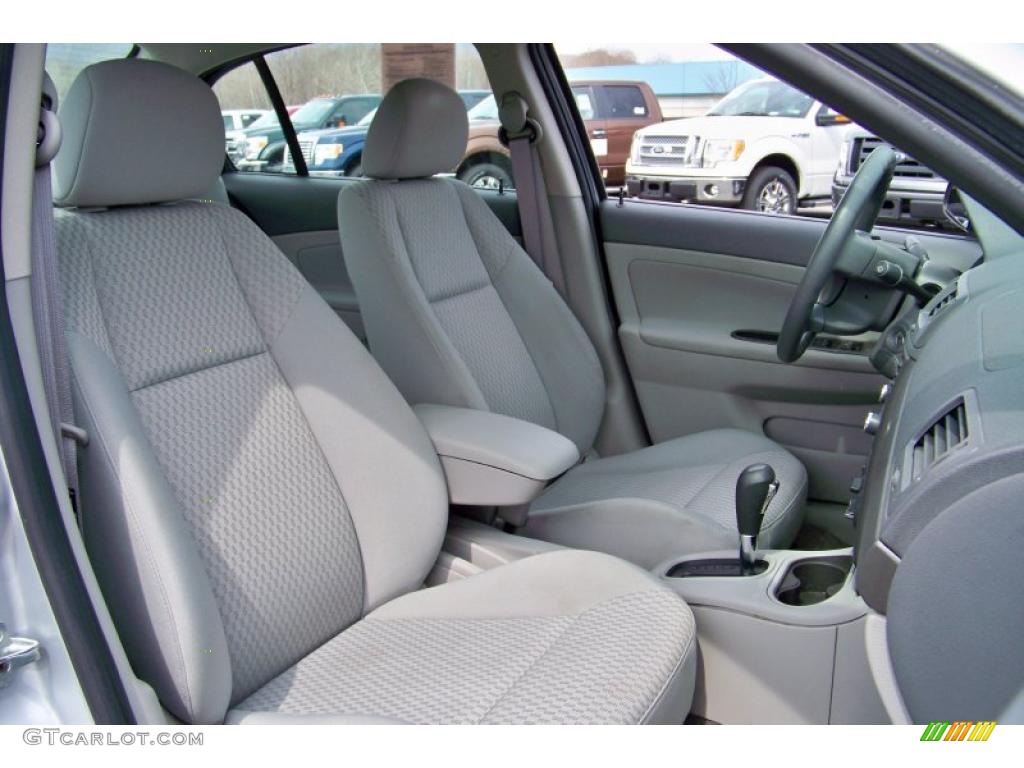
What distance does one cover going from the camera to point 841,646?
1.54 meters

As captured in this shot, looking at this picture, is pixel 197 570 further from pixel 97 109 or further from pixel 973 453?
pixel 973 453

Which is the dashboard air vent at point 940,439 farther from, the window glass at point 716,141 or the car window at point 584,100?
the car window at point 584,100

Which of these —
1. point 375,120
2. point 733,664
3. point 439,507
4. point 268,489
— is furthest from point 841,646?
point 375,120

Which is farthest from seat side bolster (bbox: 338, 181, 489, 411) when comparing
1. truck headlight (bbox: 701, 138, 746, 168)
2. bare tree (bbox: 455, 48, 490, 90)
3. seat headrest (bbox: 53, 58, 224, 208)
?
truck headlight (bbox: 701, 138, 746, 168)

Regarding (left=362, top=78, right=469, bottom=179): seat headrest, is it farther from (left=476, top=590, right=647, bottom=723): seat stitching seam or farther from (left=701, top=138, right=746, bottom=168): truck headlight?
(left=701, top=138, right=746, bottom=168): truck headlight

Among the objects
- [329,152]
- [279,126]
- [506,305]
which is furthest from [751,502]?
[279,126]

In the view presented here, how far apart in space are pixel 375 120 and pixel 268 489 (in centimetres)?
109

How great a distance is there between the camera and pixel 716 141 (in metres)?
3.88

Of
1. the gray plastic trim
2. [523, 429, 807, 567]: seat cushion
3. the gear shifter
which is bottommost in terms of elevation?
[523, 429, 807, 567]: seat cushion

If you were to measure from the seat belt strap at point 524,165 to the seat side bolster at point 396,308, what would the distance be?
701 mm

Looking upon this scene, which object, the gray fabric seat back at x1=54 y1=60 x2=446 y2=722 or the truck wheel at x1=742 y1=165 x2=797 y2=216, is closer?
the gray fabric seat back at x1=54 y1=60 x2=446 y2=722

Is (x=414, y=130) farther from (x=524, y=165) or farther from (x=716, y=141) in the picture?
(x=716, y=141)

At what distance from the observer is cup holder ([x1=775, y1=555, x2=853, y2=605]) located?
5.69ft

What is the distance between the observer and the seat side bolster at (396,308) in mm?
2240
